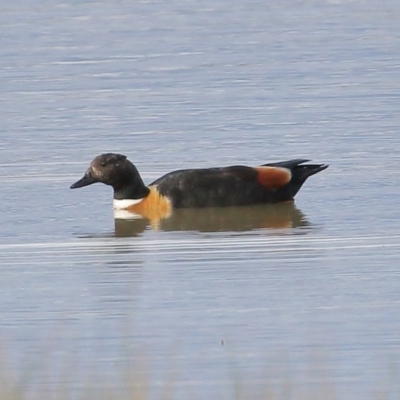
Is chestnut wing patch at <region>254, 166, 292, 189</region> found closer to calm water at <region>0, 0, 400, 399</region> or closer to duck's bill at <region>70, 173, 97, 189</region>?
calm water at <region>0, 0, 400, 399</region>

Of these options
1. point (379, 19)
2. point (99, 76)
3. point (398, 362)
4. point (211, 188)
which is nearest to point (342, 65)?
point (99, 76)

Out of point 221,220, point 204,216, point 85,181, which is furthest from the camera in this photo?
point 85,181

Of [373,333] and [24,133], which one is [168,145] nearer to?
[24,133]

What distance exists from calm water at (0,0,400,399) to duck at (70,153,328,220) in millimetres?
128

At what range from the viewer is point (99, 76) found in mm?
18828

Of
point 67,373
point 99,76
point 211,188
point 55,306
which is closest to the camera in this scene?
point 67,373

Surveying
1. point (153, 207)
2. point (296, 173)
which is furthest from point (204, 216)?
point (296, 173)

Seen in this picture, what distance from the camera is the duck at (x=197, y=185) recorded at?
12633 millimetres

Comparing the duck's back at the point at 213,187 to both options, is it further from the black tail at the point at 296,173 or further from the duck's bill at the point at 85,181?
the duck's bill at the point at 85,181

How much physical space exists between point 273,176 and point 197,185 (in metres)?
0.61

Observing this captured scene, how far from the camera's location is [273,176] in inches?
501

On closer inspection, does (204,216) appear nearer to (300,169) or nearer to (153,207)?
(153,207)

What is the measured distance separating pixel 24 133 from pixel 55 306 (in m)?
6.36

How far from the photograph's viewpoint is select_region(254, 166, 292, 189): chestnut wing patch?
41.7 ft
